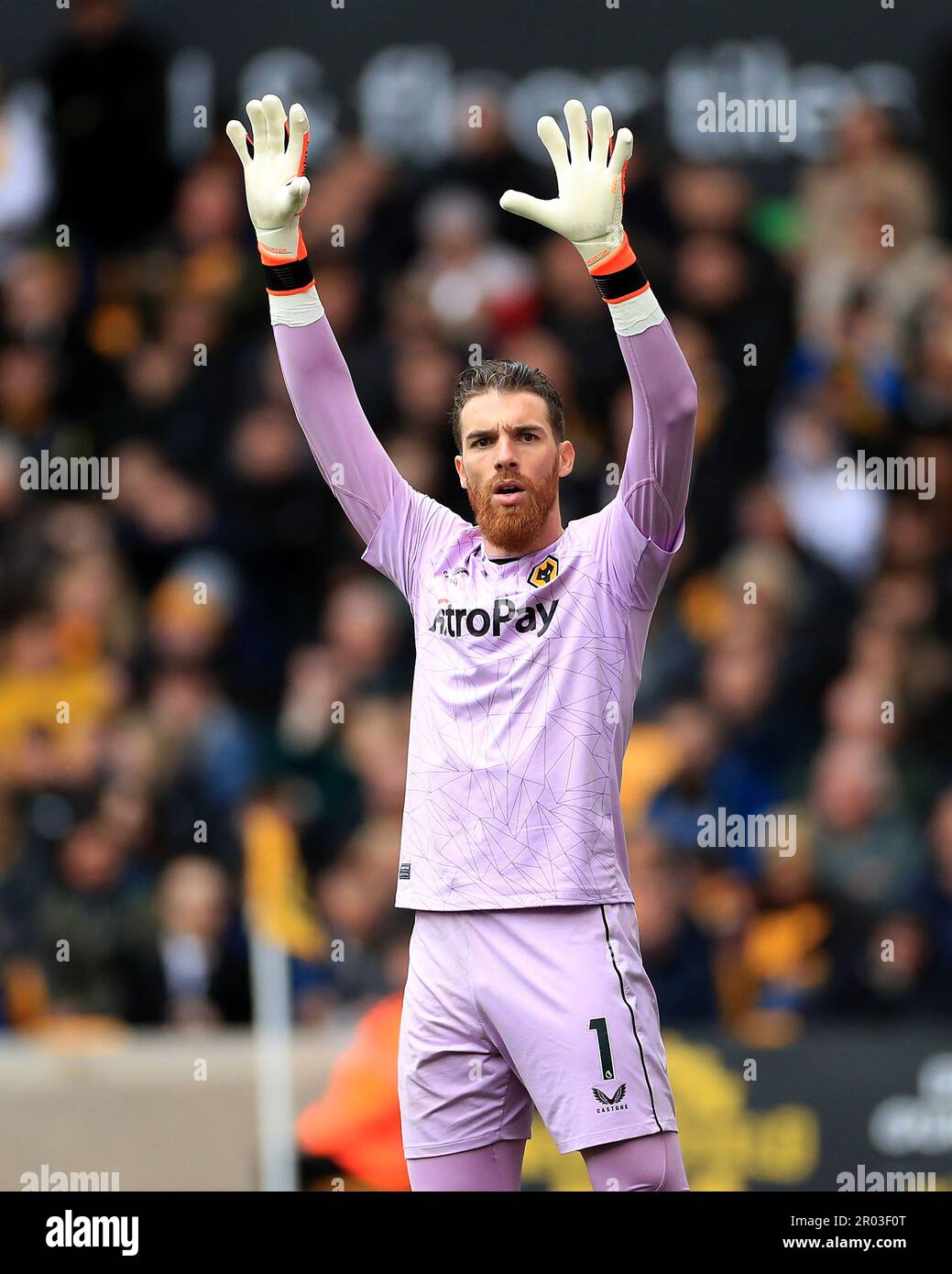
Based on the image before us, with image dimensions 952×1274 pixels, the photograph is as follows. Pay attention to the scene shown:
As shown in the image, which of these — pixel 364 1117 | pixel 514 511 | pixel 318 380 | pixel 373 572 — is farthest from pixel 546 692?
pixel 373 572

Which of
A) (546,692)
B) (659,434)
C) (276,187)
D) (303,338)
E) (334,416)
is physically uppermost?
(276,187)

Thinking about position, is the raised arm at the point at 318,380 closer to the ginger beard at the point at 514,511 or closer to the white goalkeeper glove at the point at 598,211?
the ginger beard at the point at 514,511

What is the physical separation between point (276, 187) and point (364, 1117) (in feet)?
9.37

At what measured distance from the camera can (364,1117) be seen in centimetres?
539

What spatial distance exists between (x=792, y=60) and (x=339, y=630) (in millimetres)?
2653

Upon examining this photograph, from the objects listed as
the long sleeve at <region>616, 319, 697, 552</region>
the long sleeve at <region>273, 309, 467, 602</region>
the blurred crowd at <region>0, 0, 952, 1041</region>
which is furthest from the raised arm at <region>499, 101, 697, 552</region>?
the blurred crowd at <region>0, 0, 952, 1041</region>

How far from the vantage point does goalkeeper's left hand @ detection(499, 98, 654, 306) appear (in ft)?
10.8

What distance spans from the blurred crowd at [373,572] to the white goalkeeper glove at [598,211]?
2980 millimetres

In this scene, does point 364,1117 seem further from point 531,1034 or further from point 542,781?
point 542,781

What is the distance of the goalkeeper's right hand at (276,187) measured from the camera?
361 centimetres

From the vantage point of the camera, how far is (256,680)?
670 centimetres

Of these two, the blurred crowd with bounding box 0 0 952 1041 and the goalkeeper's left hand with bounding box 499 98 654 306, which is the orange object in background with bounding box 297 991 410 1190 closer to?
the blurred crowd with bounding box 0 0 952 1041

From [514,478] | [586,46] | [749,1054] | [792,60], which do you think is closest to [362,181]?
[586,46]

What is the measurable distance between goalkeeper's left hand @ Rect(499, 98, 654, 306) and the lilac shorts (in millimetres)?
1094
